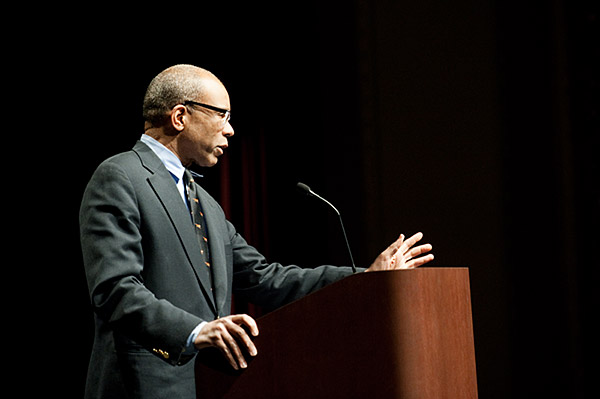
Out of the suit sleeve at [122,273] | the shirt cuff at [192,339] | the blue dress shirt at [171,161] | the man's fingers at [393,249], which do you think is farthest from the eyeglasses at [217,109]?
the shirt cuff at [192,339]

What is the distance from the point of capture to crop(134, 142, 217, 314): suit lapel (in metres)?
1.93

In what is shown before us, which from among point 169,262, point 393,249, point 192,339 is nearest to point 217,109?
point 169,262

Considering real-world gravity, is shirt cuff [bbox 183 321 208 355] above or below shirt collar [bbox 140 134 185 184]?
below

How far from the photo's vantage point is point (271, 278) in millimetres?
2312

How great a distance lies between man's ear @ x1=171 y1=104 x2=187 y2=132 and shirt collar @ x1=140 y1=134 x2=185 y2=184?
0.24 feet

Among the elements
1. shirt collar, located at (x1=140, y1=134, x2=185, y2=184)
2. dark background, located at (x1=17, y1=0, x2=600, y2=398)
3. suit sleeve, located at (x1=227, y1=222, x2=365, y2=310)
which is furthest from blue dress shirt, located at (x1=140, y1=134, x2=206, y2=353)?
dark background, located at (x1=17, y1=0, x2=600, y2=398)

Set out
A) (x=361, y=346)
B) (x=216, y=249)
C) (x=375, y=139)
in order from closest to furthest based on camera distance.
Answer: (x=361, y=346) < (x=216, y=249) < (x=375, y=139)

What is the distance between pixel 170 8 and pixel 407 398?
2.99 metres

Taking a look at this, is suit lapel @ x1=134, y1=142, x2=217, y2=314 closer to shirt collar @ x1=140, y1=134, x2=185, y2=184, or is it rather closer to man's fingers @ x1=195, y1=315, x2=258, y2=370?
shirt collar @ x1=140, y1=134, x2=185, y2=184

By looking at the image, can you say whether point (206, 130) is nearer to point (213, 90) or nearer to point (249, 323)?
point (213, 90)

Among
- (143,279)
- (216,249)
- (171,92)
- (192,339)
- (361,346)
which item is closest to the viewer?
(361,346)

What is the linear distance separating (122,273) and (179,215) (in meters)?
0.29

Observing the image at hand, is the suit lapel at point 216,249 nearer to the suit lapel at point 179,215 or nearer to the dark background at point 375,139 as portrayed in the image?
the suit lapel at point 179,215

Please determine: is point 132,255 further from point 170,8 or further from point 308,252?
point 170,8
